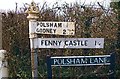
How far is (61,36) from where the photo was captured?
7.62 m

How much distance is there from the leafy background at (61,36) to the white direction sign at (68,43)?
0.56 meters

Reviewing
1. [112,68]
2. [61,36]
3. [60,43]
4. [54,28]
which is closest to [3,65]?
[61,36]

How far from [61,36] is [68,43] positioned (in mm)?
596

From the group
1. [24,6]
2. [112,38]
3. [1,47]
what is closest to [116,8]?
[112,38]

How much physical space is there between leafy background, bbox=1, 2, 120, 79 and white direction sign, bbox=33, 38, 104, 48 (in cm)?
56

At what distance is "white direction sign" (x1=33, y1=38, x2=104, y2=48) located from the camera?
6.98 metres

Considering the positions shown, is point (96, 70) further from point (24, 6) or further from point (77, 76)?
point (24, 6)

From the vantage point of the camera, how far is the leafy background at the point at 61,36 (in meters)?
7.70

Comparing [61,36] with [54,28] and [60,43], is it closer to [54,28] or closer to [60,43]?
[60,43]

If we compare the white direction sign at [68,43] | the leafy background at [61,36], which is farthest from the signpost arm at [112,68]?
the white direction sign at [68,43]

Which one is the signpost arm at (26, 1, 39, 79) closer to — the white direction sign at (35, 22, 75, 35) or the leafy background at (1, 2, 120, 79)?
the white direction sign at (35, 22, 75, 35)

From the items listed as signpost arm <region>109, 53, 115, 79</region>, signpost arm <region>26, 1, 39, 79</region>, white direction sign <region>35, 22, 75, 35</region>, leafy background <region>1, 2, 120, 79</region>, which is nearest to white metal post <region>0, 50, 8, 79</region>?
leafy background <region>1, 2, 120, 79</region>

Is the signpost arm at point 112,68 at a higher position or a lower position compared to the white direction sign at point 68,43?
lower

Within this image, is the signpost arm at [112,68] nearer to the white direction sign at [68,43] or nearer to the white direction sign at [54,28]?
the white direction sign at [68,43]
